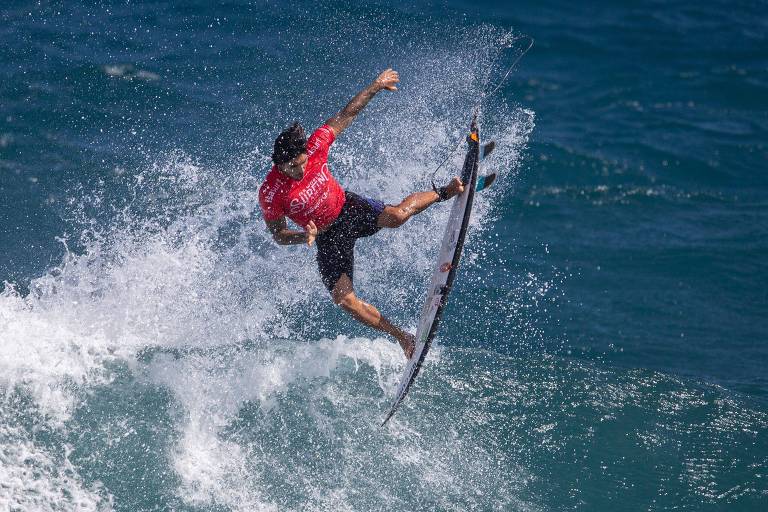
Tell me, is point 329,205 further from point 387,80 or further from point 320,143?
point 387,80

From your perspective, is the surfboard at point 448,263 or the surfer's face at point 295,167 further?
the surfboard at point 448,263

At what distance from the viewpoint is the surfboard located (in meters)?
7.38

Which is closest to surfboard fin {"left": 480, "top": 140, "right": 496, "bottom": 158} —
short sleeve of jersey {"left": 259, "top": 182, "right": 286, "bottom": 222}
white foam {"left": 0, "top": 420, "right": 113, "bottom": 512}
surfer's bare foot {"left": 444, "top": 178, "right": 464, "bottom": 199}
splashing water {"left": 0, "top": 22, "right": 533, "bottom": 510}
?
surfer's bare foot {"left": 444, "top": 178, "right": 464, "bottom": 199}

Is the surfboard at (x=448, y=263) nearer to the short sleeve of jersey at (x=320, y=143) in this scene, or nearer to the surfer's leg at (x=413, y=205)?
the surfer's leg at (x=413, y=205)

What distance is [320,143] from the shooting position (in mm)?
7332

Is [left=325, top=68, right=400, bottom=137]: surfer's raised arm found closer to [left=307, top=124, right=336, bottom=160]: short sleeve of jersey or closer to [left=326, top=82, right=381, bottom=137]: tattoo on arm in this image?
[left=326, top=82, right=381, bottom=137]: tattoo on arm

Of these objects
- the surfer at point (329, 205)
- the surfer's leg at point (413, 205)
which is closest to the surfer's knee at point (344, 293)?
the surfer at point (329, 205)

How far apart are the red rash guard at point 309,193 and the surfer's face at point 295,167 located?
6 centimetres

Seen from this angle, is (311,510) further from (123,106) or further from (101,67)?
(101,67)

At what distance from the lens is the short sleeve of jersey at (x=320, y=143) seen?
728 cm

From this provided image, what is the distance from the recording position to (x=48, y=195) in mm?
10859

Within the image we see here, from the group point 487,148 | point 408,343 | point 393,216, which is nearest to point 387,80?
point 487,148

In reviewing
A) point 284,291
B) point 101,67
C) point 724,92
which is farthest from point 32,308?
point 724,92

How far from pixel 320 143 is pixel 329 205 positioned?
55 cm
